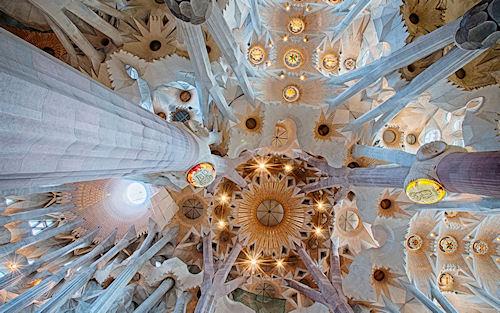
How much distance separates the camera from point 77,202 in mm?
14062

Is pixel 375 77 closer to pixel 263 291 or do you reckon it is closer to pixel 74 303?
pixel 263 291

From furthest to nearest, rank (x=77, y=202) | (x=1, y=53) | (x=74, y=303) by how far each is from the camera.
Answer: (x=77, y=202) < (x=74, y=303) < (x=1, y=53)

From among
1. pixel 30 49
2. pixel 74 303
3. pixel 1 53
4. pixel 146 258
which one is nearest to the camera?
pixel 1 53

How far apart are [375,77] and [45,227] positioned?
1319cm

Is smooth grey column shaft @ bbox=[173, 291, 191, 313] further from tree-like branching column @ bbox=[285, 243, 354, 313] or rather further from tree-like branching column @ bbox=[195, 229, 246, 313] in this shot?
tree-like branching column @ bbox=[285, 243, 354, 313]

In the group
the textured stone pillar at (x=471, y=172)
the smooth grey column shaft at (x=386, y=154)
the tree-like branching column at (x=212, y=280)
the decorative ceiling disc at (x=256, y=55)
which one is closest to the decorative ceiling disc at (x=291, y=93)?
the decorative ceiling disc at (x=256, y=55)

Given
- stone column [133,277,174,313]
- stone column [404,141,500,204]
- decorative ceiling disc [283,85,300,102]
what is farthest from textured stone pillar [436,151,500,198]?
stone column [133,277,174,313]

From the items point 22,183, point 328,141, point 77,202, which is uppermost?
point 328,141

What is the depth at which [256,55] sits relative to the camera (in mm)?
14398

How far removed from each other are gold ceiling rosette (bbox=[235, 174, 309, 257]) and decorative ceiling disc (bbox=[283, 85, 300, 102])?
4646 millimetres

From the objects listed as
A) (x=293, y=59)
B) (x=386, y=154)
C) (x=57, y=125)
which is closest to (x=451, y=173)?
(x=386, y=154)

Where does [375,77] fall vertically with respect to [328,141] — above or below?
above

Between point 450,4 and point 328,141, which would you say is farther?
point 328,141

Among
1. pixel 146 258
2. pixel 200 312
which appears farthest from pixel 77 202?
pixel 200 312
